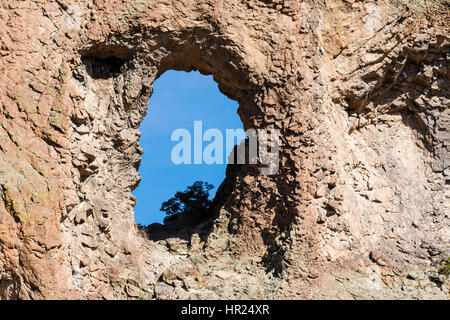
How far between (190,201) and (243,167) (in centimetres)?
438

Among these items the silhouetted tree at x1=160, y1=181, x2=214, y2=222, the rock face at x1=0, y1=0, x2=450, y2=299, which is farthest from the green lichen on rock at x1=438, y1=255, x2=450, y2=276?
the silhouetted tree at x1=160, y1=181, x2=214, y2=222

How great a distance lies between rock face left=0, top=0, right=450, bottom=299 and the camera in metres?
13.7

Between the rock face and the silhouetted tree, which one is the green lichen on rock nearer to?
the rock face

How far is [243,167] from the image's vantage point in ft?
57.5

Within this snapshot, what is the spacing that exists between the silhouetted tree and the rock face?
8.50 ft

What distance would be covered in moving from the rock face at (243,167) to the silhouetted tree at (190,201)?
8.50 feet

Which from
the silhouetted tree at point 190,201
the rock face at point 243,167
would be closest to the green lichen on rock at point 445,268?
the rock face at point 243,167

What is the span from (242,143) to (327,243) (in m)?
4.41

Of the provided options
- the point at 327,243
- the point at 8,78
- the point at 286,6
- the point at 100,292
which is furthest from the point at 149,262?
the point at 286,6

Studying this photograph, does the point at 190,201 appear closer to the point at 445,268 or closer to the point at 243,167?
the point at 243,167

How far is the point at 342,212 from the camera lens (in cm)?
1644

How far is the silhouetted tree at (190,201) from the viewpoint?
21.1 m

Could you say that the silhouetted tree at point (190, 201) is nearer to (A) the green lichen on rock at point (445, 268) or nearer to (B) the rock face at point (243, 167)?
(B) the rock face at point (243, 167)

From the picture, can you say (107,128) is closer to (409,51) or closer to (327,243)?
(327,243)
